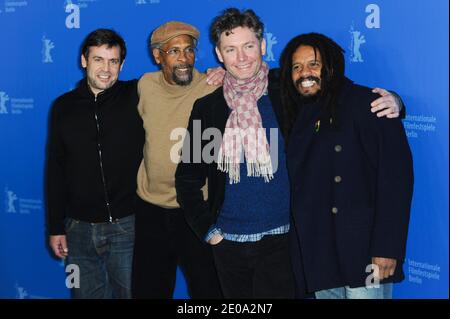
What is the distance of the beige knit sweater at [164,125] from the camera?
9.20 feet

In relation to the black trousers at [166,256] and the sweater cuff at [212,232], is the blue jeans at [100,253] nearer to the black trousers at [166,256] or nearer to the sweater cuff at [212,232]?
the black trousers at [166,256]

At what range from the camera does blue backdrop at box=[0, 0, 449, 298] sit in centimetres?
273

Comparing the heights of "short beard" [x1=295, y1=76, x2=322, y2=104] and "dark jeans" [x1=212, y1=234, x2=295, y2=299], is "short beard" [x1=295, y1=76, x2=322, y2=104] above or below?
above

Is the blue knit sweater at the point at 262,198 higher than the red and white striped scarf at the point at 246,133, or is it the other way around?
the red and white striped scarf at the point at 246,133

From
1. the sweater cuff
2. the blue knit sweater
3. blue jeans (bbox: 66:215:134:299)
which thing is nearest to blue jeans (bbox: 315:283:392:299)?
the blue knit sweater

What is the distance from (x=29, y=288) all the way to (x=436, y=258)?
2848 mm

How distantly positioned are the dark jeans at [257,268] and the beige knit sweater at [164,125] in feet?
1.51

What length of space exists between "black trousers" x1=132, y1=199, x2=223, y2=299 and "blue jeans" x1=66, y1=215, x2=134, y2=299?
50 millimetres

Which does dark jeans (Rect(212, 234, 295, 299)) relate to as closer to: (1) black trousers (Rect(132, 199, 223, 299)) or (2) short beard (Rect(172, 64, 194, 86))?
(1) black trousers (Rect(132, 199, 223, 299))

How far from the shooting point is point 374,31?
2797 mm

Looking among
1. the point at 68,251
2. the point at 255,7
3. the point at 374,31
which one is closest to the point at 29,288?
the point at 68,251

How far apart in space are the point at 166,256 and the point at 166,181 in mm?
423

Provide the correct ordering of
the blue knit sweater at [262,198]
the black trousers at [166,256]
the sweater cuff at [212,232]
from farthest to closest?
1. the black trousers at [166,256]
2. the sweater cuff at [212,232]
3. the blue knit sweater at [262,198]

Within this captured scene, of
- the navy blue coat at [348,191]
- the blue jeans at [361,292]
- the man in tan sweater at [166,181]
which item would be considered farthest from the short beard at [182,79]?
the blue jeans at [361,292]
